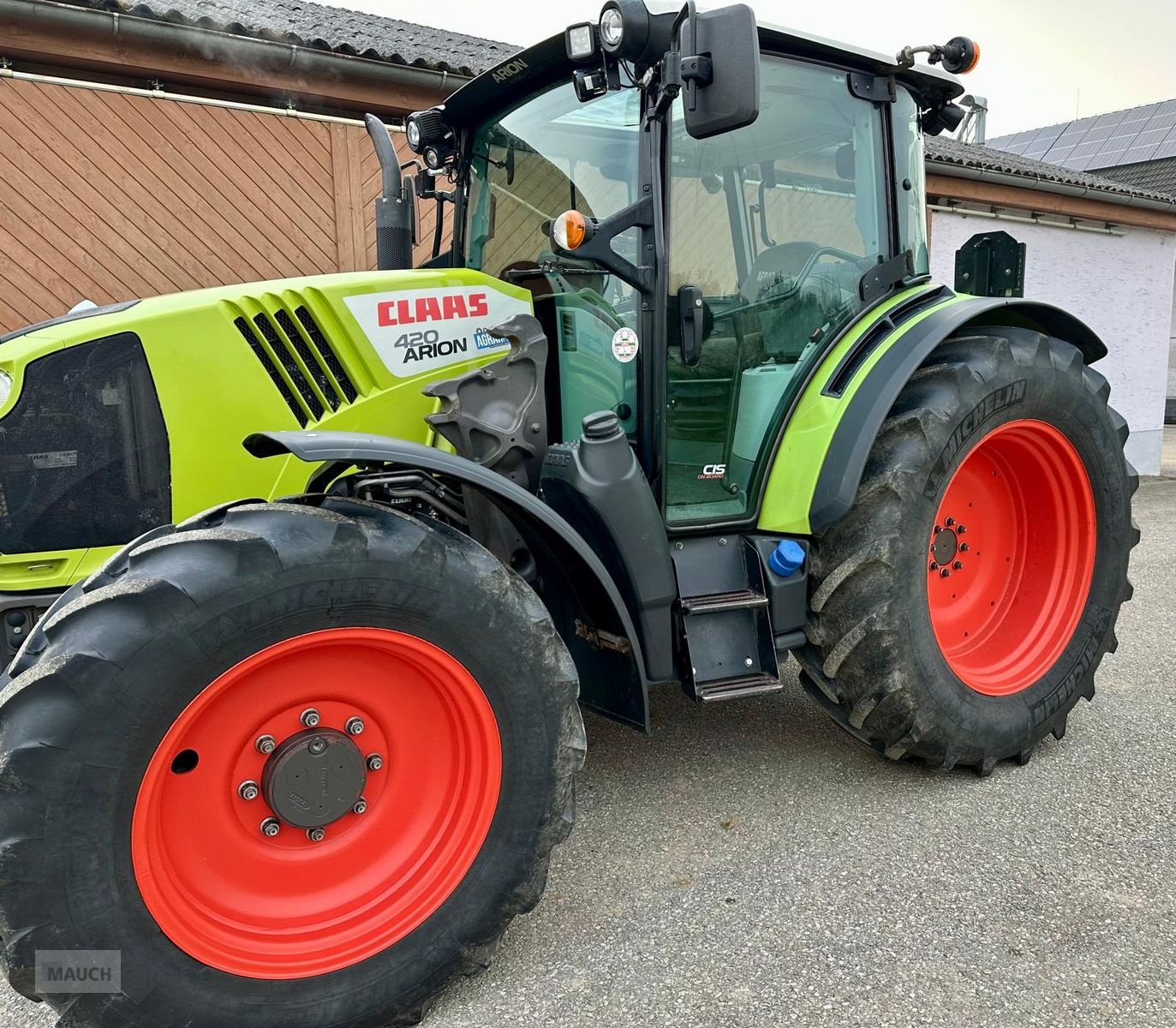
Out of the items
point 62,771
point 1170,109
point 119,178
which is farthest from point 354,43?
point 1170,109

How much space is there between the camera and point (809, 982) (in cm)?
203

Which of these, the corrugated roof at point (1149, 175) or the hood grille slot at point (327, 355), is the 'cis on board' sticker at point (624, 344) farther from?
the corrugated roof at point (1149, 175)

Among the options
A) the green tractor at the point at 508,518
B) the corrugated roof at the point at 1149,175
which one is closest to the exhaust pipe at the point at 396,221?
the green tractor at the point at 508,518

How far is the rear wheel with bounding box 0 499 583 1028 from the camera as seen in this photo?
161 cm

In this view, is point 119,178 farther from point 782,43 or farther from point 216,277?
point 782,43

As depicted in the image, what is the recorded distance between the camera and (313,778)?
1.91 m

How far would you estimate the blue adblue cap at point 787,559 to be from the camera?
2.71 m

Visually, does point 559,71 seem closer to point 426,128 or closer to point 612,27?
point 612,27

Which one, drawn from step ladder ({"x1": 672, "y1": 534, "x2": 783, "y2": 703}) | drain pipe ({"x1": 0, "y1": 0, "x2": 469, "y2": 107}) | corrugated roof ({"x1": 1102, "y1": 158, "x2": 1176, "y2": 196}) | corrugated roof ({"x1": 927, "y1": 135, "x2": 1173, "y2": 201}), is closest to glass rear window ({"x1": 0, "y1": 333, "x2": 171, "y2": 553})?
step ladder ({"x1": 672, "y1": 534, "x2": 783, "y2": 703})

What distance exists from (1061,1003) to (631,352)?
1.92 metres

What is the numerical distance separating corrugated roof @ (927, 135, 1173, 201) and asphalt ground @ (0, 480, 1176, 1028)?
6.70m

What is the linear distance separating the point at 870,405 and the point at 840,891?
1387 mm

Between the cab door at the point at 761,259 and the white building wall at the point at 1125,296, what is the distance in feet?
24.9

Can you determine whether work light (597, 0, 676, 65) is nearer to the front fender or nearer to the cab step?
the front fender
